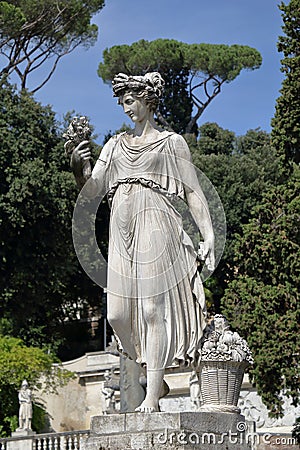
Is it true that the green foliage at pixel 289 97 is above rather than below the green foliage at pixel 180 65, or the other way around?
below

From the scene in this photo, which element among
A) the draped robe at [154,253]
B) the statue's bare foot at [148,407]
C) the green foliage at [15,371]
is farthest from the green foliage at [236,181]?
the statue's bare foot at [148,407]

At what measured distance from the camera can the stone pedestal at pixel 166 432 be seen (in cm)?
605

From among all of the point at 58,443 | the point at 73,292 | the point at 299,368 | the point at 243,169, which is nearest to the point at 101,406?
the point at 73,292

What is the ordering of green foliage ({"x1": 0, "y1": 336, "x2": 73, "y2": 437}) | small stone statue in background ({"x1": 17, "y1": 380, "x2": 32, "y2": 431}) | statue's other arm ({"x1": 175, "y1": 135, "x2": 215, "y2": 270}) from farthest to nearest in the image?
green foliage ({"x1": 0, "y1": 336, "x2": 73, "y2": 437}) < small stone statue in background ({"x1": 17, "y1": 380, "x2": 32, "y2": 431}) < statue's other arm ({"x1": 175, "y1": 135, "x2": 215, "y2": 270})

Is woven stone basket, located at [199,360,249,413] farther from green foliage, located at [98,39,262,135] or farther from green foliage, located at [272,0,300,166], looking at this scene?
green foliage, located at [98,39,262,135]

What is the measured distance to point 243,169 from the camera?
1316 inches

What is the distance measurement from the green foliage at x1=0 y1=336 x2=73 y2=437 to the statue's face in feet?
76.0

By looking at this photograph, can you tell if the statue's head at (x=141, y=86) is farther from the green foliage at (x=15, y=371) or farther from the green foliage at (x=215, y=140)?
the green foliage at (x=215, y=140)

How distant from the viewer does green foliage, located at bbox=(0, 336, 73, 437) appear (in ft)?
96.6

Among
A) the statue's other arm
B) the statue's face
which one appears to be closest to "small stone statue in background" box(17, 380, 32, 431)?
the statue's other arm

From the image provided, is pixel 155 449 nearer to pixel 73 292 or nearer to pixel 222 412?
pixel 222 412

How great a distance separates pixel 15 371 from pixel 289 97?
1314 centimetres

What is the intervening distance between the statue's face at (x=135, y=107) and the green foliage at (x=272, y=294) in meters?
13.2

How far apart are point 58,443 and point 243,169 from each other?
12.3 metres
